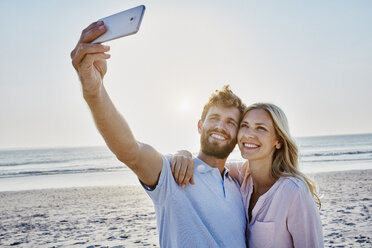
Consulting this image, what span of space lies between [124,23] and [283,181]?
2.55 meters

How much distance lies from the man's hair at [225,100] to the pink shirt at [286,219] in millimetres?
1169

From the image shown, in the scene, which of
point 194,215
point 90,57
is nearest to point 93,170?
point 194,215

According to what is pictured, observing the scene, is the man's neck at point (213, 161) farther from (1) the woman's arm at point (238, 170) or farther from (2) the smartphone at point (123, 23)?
(2) the smartphone at point (123, 23)

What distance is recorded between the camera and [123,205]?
11.7 meters

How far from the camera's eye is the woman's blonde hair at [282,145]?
3949 mm

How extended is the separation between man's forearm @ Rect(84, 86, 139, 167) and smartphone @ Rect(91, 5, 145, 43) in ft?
1.86

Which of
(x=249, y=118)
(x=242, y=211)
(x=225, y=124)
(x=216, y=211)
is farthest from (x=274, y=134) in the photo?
(x=216, y=211)

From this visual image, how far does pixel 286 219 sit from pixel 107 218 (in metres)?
7.71

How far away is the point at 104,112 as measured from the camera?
7.79 ft

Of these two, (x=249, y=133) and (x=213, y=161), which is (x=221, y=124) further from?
(x=213, y=161)

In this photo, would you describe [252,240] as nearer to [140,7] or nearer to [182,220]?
[182,220]

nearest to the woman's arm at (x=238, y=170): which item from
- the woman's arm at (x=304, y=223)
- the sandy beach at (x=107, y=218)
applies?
the woman's arm at (x=304, y=223)

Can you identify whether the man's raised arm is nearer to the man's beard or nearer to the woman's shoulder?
the man's beard

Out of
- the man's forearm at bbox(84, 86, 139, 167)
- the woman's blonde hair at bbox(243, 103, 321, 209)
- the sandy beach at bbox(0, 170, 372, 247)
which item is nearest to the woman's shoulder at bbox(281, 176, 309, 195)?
the woman's blonde hair at bbox(243, 103, 321, 209)
